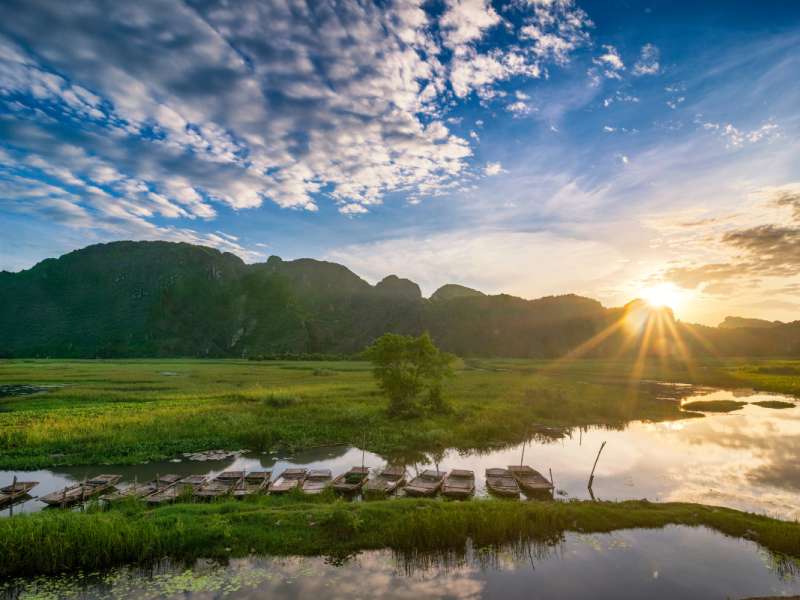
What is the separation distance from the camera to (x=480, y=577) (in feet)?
56.6

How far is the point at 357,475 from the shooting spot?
26594 mm

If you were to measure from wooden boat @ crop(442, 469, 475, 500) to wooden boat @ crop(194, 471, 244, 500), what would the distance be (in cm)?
1196

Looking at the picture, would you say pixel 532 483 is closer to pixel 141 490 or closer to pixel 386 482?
pixel 386 482

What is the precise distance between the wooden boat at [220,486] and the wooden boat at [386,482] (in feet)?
24.7

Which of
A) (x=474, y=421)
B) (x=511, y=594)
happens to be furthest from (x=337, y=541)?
(x=474, y=421)

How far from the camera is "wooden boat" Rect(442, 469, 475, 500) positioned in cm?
2436

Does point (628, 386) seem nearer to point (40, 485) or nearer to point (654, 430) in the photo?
point (654, 430)

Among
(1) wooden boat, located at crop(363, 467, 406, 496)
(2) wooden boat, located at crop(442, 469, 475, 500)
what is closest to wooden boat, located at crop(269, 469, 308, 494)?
(1) wooden boat, located at crop(363, 467, 406, 496)

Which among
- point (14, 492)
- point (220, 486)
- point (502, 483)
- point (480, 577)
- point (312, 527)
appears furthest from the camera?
point (502, 483)

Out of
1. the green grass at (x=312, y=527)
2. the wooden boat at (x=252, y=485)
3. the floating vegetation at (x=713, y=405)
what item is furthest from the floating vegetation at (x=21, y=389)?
the floating vegetation at (x=713, y=405)

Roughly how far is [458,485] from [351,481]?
6312 mm

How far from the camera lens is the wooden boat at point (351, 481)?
24.8 metres

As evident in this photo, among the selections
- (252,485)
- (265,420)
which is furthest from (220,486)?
(265,420)

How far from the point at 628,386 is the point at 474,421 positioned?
4892cm
